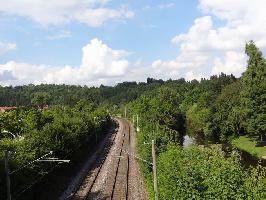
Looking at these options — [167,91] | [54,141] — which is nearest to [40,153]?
[54,141]

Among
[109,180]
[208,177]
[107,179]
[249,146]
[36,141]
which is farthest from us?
[249,146]

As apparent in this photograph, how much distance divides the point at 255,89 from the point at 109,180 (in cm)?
3606

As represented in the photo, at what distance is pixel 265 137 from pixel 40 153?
51750 mm

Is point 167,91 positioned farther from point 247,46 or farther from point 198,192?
point 198,192

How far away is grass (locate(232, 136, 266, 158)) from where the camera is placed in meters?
77.8

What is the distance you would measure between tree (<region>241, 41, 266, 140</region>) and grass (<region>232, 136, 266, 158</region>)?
11.8 feet

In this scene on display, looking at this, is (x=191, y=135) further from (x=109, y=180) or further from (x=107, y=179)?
(x=109, y=180)

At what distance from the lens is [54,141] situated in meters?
59.3

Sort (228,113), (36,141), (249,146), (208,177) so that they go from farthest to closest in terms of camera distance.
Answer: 1. (228,113)
2. (249,146)
3. (36,141)
4. (208,177)

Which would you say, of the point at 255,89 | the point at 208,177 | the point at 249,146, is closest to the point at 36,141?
the point at 208,177

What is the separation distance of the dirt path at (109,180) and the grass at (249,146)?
71.1 ft

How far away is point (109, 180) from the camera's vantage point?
57469 millimetres

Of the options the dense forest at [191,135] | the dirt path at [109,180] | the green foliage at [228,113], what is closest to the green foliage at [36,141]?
the dense forest at [191,135]

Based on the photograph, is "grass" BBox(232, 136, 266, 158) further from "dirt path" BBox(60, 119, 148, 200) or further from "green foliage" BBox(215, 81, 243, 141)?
"dirt path" BBox(60, 119, 148, 200)
